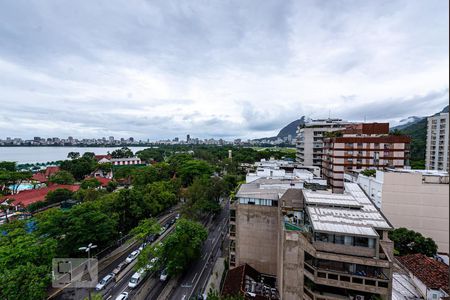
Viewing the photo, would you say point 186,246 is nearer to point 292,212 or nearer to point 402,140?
point 292,212

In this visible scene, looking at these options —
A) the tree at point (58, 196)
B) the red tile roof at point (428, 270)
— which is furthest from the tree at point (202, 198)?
the red tile roof at point (428, 270)

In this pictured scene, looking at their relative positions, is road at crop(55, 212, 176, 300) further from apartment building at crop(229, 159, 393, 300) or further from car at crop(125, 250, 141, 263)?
apartment building at crop(229, 159, 393, 300)

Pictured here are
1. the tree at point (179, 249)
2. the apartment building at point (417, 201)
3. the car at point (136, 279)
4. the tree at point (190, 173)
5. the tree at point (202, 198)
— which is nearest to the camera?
the car at point (136, 279)

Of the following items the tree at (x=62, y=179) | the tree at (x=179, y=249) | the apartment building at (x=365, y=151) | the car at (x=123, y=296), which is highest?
the apartment building at (x=365, y=151)

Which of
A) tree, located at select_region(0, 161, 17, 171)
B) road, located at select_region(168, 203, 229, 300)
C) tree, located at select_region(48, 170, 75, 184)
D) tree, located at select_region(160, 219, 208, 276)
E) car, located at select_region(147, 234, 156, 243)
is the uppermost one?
tree, located at select_region(0, 161, 17, 171)

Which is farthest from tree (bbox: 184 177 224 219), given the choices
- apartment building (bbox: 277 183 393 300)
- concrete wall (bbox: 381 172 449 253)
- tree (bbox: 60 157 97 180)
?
tree (bbox: 60 157 97 180)

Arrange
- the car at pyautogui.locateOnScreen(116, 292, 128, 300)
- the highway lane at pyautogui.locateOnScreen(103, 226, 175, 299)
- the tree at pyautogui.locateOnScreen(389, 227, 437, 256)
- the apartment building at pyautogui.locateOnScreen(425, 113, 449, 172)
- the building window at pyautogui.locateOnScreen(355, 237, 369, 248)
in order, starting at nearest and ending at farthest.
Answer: the building window at pyautogui.locateOnScreen(355, 237, 369, 248)
the car at pyautogui.locateOnScreen(116, 292, 128, 300)
the highway lane at pyautogui.locateOnScreen(103, 226, 175, 299)
the tree at pyautogui.locateOnScreen(389, 227, 437, 256)
the apartment building at pyautogui.locateOnScreen(425, 113, 449, 172)

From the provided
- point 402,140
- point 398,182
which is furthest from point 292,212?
point 402,140

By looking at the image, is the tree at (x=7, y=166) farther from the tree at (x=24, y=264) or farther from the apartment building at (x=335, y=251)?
Answer: the apartment building at (x=335, y=251)
